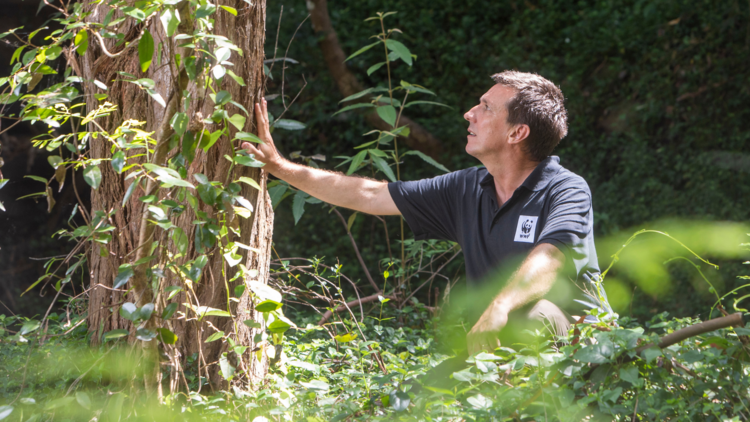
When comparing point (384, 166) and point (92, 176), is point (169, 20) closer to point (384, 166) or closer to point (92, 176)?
point (92, 176)

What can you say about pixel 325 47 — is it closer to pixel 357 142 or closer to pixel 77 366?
pixel 357 142

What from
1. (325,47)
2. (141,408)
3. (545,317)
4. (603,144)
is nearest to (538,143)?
(545,317)

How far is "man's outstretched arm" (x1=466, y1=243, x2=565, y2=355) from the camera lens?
4.73 feet

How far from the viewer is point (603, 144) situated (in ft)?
13.3

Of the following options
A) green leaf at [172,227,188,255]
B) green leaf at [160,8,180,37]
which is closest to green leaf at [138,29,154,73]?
green leaf at [160,8,180,37]

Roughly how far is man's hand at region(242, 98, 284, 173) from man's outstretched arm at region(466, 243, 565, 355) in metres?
0.74

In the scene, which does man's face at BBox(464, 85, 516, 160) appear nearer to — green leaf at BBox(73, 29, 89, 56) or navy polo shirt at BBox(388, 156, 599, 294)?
navy polo shirt at BBox(388, 156, 599, 294)

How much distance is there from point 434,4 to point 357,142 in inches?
47.7

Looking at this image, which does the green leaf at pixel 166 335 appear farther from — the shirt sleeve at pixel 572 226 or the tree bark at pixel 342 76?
the tree bark at pixel 342 76

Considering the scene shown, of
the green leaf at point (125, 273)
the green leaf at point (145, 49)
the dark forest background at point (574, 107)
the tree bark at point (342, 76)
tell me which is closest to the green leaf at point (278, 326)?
the green leaf at point (125, 273)

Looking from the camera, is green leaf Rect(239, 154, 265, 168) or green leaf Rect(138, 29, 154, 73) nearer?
green leaf Rect(138, 29, 154, 73)

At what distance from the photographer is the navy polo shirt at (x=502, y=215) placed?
1.74 meters

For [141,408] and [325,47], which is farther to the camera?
[325,47]

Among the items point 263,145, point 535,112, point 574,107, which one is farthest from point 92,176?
point 574,107
